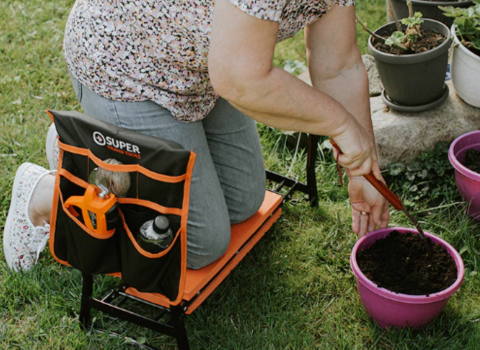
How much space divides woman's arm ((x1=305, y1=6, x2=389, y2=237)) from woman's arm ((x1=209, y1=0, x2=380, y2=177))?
0.73ft

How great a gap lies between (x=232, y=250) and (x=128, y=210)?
60 centimetres

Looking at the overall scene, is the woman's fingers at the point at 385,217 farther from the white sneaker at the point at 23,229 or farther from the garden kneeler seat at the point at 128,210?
the white sneaker at the point at 23,229

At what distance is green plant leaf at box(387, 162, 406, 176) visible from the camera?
2.64 meters

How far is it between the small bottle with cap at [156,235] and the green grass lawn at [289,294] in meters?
0.54

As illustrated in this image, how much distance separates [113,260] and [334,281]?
91 centimetres

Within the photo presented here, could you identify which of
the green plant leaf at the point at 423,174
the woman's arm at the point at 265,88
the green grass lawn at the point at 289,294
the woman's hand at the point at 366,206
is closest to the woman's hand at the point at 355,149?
the woman's arm at the point at 265,88

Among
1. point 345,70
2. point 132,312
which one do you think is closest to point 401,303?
point 345,70

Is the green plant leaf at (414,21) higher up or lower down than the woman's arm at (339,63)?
lower down

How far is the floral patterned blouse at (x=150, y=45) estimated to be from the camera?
1.63 meters

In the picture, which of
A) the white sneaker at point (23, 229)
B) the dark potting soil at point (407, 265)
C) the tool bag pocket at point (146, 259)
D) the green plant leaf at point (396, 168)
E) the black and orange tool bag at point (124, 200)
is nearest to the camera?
the black and orange tool bag at point (124, 200)

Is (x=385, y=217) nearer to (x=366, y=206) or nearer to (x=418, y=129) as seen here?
(x=366, y=206)

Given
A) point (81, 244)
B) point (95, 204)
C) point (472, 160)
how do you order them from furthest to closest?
1. point (472, 160)
2. point (81, 244)
3. point (95, 204)

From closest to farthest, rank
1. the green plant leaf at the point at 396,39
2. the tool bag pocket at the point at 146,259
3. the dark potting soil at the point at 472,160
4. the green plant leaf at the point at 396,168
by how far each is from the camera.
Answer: the tool bag pocket at the point at 146,259 → the dark potting soil at the point at 472,160 → the green plant leaf at the point at 396,39 → the green plant leaf at the point at 396,168

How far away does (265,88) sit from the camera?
1439 mm
